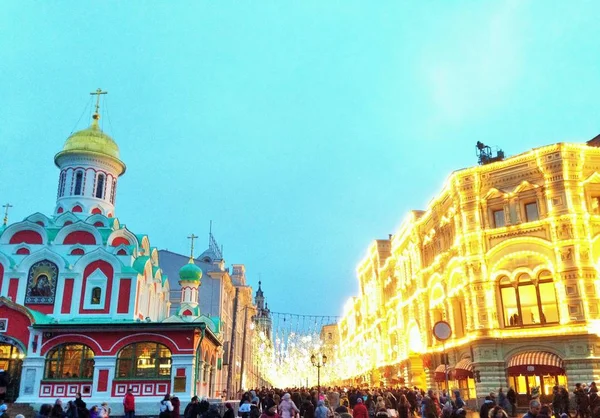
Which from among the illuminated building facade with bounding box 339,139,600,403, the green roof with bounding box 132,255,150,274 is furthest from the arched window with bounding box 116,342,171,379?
the illuminated building facade with bounding box 339,139,600,403

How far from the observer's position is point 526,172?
3003 centimetres

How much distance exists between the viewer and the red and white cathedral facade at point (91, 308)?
89.8 feet

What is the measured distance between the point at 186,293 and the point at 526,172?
2402 cm

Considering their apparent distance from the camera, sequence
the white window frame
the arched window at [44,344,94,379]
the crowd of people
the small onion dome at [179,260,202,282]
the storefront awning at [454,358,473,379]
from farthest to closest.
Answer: the small onion dome at [179,260,202,282] < the white window frame < the storefront awning at [454,358,473,379] < the arched window at [44,344,94,379] < the crowd of people

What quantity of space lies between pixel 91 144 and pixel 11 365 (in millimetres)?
15972

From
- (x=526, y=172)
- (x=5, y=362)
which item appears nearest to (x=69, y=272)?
(x=5, y=362)

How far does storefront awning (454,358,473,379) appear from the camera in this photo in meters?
30.0

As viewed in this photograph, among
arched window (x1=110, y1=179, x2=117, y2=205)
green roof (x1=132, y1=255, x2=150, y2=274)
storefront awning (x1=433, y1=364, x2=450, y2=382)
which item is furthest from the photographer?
arched window (x1=110, y1=179, x2=117, y2=205)

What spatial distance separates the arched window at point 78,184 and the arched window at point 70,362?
1324 cm

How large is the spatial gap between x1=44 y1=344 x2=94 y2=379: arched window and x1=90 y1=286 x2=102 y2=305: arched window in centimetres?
383

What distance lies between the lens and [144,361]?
91.8 ft

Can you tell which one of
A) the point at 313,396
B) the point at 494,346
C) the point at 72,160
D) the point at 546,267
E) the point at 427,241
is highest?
the point at 72,160

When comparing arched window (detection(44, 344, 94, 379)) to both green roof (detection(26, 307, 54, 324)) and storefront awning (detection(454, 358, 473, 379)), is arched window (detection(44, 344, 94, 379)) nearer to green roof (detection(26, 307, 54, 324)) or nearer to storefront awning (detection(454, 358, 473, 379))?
green roof (detection(26, 307, 54, 324))

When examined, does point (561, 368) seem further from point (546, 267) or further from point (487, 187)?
point (487, 187)
